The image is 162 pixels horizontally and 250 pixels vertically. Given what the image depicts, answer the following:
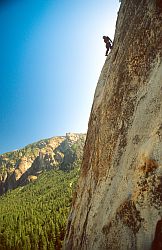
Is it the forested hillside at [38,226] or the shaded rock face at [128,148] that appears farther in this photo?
the forested hillside at [38,226]

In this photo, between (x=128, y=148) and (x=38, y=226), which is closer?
(x=128, y=148)

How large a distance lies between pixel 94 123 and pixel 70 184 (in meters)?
116

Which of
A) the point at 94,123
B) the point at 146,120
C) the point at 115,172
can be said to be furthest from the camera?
the point at 94,123

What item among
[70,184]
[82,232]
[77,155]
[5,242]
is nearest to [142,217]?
[82,232]

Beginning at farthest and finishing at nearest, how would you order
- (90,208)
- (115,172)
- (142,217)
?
1. (90,208)
2. (115,172)
3. (142,217)

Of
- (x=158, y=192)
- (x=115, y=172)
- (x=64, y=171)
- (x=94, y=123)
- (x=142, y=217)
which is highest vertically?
(x=64, y=171)

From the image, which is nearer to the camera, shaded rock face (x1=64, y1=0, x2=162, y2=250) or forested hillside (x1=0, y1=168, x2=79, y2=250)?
shaded rock face (x1=64, y1=0, x2=162, y2=250)

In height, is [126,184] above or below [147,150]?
below

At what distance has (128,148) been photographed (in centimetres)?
1196

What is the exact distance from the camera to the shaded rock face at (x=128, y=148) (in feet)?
33.7

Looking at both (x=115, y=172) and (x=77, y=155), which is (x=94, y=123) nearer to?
(x=115, y=172)

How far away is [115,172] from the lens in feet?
41.3

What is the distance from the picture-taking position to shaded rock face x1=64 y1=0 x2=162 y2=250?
10.3 meters

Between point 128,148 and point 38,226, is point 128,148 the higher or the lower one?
the higher one
